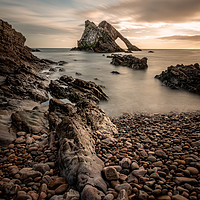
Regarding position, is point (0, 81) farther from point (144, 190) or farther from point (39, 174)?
point (144, 190)

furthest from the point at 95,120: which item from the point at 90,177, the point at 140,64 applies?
the point at 140,64

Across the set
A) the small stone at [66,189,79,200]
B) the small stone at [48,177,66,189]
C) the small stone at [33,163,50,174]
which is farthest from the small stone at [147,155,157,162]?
the small stone at [33,163,50,174]

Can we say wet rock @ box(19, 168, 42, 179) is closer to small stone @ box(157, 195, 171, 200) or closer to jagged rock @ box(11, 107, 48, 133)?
jagged rock @ box(11, 107, 48, 133)

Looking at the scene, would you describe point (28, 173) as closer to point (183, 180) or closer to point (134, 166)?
point (134, 166)

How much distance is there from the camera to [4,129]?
4.04m

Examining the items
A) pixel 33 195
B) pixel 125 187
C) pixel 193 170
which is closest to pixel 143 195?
pixel 125 187

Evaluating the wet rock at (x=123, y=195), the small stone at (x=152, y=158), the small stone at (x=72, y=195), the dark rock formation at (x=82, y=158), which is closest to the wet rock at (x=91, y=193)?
the dark rock formation at (x=82, y=158)

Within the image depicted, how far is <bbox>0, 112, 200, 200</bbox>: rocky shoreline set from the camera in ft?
7.63

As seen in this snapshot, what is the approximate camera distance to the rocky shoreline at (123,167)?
2.32 m

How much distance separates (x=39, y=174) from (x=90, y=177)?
102 cm

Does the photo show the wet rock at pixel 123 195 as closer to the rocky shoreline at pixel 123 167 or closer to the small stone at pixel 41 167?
the rocky shoreline at pixel 123 167

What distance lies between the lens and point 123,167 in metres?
3.06

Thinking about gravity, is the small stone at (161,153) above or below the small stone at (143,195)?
above

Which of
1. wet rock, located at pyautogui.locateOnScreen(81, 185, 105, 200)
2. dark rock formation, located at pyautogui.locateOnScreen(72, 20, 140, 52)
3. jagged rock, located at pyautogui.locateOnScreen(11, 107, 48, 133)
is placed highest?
dark rock formation, located at pyautogui.locateOnScreen(72, 20, 140, 52)
